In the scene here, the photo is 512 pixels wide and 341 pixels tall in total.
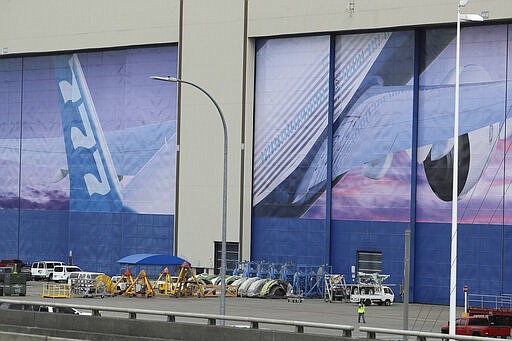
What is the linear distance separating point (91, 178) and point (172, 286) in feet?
53.7

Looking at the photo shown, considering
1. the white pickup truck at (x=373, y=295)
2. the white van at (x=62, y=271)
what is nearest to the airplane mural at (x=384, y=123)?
the white pickup truck at (x=373, y=295)

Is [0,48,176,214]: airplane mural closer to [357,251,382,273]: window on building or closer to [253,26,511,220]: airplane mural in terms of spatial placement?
[253,26,511,220]: airplane mural

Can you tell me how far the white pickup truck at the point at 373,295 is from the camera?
6794 centimetres

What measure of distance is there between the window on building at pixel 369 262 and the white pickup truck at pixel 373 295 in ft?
5.91

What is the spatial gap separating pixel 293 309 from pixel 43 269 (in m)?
27.7

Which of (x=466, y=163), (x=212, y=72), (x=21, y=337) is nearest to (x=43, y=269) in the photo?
(x=212, y=72)

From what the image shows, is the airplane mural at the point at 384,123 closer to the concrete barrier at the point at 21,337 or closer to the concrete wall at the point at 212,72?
the concrete wall at the point at 212,72

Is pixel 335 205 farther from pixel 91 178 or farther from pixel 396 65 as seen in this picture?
pixel 91 178

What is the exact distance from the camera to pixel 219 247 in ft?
253

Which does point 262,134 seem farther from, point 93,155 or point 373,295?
point 93,155

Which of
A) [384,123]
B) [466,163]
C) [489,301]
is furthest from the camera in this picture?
[384,123]

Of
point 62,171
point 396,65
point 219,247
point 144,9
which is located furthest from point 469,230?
point 62,171

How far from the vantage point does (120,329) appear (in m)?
32.4

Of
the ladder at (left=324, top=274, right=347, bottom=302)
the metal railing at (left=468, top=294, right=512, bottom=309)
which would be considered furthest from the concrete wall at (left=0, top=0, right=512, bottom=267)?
the metal railing at (left=468, top=294, right=512, bottom=309)
